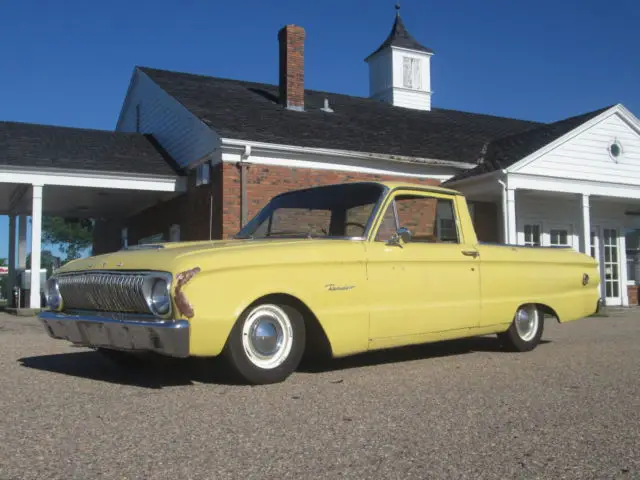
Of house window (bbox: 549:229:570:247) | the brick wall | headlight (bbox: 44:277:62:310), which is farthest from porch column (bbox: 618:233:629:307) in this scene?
headlight (bbox: 44:277:62:310)

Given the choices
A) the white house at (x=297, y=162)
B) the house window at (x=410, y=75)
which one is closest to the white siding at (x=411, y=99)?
the house window at (x=410, y=75)

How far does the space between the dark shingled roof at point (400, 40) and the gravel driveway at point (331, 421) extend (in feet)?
61.6

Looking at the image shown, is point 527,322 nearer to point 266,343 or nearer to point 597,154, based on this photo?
point 266,343

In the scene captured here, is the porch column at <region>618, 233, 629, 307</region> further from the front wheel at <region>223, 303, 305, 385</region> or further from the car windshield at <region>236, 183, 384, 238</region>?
the front wheel at <region>223, 303, 305, 385</region>

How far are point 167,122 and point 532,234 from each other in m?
9.36

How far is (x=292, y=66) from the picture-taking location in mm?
16812

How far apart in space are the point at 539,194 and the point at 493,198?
1078 millimetres

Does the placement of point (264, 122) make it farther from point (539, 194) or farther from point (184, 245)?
point (184, 245)

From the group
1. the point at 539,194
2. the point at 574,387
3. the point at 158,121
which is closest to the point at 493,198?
the point at 539,194

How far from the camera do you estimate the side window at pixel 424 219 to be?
5633mm

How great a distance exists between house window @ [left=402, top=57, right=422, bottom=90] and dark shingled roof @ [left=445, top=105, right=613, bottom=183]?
6.91 metres

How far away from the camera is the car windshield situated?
570cm

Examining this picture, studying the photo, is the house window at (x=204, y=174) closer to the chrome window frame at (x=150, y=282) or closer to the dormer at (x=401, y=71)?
the chrome window frame at (x=150, y=282)

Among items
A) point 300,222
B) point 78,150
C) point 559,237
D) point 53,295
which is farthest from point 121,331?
point 559,237
